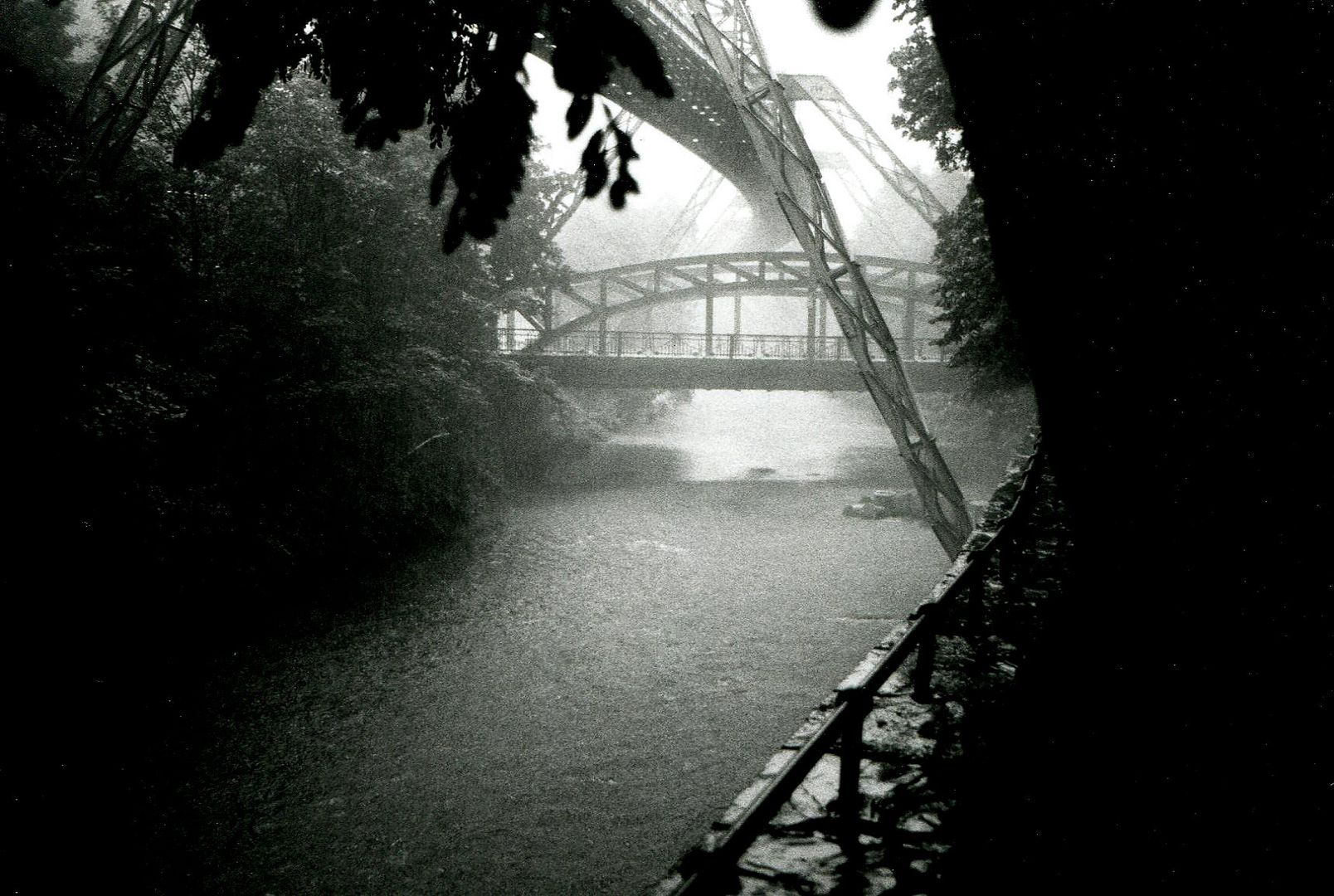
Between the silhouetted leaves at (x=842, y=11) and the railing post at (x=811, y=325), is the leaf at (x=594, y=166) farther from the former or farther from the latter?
the railing post at (x=811, y=325)

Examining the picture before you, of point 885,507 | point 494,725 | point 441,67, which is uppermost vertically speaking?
point 441,67

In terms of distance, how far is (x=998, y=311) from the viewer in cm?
1151

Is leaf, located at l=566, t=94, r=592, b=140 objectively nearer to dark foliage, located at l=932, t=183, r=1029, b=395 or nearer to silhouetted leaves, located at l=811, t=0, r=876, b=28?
silhouetted leaves, located at l=811, t=0, r=876, b=28

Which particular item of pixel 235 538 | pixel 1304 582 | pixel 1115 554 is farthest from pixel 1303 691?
pixel 235 538

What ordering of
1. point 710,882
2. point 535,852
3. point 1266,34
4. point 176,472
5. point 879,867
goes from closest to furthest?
point 1266,34, point 710,882, point 879,867, point 535,852, point 176,472

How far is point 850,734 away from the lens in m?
2.99

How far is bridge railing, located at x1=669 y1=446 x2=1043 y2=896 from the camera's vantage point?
6.55 feet

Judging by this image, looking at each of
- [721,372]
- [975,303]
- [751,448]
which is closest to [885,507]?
[721,372]

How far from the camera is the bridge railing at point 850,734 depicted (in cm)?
200

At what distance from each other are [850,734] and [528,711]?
22.4ft

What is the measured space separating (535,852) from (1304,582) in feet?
21.8

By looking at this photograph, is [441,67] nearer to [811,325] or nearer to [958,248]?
[958,248]

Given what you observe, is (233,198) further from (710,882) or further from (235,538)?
(710,882)

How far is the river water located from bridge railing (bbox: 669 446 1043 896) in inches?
135
